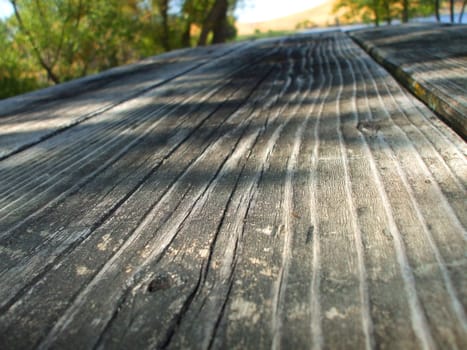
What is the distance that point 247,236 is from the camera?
0.60 meters

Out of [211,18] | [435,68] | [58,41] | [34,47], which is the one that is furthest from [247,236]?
[211,18]

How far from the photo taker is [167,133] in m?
1.21

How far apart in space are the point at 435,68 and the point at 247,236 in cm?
111

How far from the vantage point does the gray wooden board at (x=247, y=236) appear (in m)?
0.44

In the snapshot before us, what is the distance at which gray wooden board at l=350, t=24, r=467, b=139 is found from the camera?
949 mm

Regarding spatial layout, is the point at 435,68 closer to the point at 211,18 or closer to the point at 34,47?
the point at 34,47

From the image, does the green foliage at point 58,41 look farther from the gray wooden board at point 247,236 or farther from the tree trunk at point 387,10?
the tree trunk at point 387,10

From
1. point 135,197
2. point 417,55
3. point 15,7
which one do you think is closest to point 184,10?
point 15,7

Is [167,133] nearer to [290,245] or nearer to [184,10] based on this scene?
[290,245]

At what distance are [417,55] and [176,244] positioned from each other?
1541mm

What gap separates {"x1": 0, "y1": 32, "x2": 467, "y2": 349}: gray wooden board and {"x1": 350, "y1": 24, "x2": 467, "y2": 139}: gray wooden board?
0.05m

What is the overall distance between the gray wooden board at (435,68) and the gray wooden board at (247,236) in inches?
2.0

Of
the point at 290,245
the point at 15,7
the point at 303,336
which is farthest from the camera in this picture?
the point at 15,7

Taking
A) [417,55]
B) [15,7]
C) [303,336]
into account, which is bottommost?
[303,336]
